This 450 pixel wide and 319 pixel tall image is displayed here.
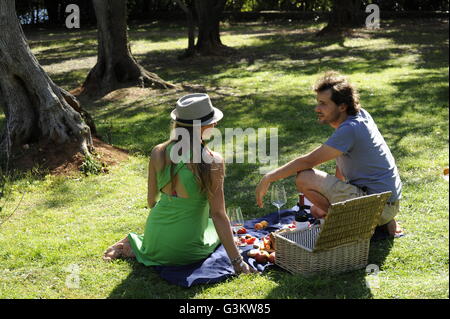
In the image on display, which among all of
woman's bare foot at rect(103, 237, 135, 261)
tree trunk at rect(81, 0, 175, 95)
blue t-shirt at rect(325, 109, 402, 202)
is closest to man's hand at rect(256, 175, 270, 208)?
blue t-shirt at rect(325, 109, 402, 202)

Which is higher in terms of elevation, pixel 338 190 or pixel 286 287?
pixel 338 190

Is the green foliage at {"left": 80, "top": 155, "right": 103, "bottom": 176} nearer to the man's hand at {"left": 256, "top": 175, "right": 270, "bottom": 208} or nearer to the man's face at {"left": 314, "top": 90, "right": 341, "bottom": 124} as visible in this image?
the man's hand at {"left": 256, "top": 175, "right": 270, "bottom": 208}

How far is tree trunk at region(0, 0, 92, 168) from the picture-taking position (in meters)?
7.86

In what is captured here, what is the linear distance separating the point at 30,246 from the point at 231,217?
1.92 m

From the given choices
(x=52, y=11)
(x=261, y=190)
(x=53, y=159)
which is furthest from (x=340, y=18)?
(x=261, y=190)

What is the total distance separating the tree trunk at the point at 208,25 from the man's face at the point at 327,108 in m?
12.8

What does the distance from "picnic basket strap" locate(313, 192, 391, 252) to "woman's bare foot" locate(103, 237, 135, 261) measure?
5.41 ft

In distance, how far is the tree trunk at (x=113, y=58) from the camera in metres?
12.9

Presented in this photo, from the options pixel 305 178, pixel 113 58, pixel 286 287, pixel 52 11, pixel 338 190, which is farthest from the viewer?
pixel 52 11

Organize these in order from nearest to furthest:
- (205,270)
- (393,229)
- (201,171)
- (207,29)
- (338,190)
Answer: (201,171) → (205,270) → (338,190) → (393,229) → (207,29)

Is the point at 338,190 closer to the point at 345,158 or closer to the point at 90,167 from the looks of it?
the point at 345,158

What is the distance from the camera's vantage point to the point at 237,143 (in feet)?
30.8

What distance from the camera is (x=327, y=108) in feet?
17.0

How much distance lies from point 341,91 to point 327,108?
0.19m
